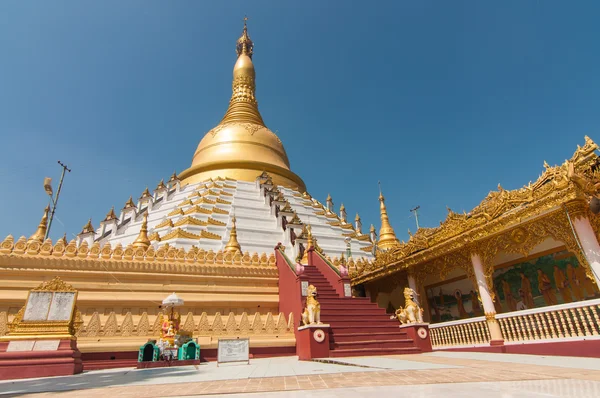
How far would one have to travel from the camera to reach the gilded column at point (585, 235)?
7152 millimetres

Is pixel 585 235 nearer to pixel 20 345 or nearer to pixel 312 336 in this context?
pixel 312 336

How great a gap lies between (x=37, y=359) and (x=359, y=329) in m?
7.73

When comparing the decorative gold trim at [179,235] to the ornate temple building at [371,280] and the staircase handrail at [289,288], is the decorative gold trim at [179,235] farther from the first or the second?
the staircase handrail at [289,288]

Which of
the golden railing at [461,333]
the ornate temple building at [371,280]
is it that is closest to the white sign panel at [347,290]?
the ornate temple building at [371,280]

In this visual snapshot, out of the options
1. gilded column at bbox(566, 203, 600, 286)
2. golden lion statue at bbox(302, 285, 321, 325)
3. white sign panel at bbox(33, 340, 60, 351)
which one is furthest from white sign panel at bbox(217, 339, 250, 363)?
gilded column at bbox(566, 203, 600, 286)

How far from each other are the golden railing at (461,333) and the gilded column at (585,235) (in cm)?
293

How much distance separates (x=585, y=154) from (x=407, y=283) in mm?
7002

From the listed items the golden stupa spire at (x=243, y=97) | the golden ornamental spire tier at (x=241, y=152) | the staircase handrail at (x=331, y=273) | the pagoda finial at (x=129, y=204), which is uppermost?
the golden stupa spire at (x=243, y=97)

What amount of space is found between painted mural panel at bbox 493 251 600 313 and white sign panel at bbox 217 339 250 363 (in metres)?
7.45

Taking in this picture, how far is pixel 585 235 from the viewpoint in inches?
291

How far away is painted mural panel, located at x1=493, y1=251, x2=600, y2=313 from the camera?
331 inches

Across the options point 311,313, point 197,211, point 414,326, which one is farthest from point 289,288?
point 197,211

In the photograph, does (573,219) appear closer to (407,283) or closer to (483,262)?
(483,262)

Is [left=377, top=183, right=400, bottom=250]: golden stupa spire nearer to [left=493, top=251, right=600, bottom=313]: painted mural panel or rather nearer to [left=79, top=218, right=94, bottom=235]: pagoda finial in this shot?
[left=493, top=251, right=600, bottom=313]: painted mural panel
